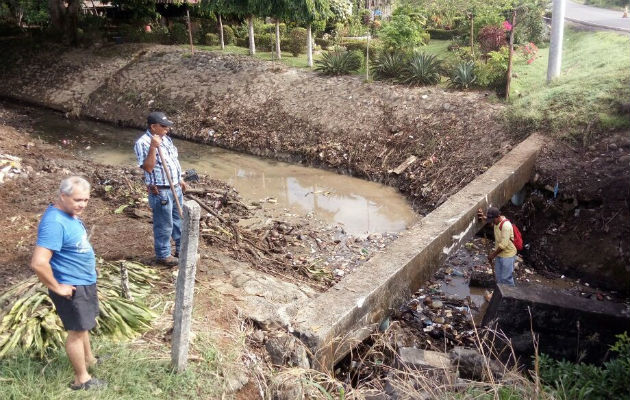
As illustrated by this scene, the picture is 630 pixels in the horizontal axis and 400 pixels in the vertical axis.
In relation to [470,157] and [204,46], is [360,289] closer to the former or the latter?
[470,157]

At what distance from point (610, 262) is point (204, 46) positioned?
53.3 ft

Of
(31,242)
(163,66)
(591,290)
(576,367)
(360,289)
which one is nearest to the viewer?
(576,367)

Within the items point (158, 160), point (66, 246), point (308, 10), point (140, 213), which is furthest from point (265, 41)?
point (66, 246)

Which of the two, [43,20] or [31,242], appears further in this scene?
[43,20]

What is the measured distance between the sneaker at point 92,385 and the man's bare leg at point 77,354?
0.02m

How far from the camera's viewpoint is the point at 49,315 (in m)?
4.06

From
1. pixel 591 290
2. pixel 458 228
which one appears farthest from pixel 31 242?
pixel 591 290

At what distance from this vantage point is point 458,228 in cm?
646

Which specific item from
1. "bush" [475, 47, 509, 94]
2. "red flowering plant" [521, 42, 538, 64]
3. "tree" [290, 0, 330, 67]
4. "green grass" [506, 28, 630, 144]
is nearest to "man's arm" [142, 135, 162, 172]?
"green grass" [506, 28, 630, 144]

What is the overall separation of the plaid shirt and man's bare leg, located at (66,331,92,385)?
207 centimetres

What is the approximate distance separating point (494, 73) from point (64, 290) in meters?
10.5

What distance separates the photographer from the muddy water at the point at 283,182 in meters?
9.36

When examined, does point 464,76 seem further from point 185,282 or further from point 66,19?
point 66,19

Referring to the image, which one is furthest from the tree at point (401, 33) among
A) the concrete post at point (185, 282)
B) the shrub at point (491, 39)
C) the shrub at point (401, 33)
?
the concrete post at point (185, 282)
